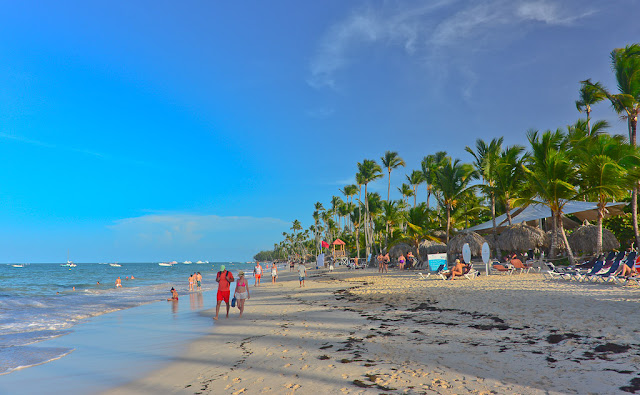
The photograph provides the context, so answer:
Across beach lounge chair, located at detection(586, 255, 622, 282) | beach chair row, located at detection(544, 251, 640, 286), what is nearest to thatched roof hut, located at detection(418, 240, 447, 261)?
beach chair row, located at detection(544, 251, 640, 286)

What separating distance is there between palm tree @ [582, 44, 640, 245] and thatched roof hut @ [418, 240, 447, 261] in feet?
46.9

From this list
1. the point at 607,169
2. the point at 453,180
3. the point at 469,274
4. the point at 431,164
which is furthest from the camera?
the point at 431,164

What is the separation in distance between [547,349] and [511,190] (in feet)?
78.8

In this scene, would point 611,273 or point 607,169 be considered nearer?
point 611,273

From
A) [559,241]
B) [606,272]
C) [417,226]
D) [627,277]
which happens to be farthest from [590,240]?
[417,226]

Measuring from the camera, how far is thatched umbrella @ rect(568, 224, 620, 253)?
2144 cm

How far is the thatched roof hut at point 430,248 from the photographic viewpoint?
32031mm

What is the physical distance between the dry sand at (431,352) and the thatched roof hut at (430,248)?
74.6 ft

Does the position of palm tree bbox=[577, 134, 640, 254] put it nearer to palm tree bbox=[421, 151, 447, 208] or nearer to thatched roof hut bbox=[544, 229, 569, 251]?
thatched roof hut bbox=[544, 229, 569, 251]

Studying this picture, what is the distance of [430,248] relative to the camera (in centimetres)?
3244

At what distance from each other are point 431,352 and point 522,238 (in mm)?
20702

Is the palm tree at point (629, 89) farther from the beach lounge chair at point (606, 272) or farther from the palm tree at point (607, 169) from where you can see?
the beach lounge chair at point (606, 272)

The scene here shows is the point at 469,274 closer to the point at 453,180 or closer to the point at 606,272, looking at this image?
the point at 606,272

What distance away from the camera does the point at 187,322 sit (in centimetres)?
1069
